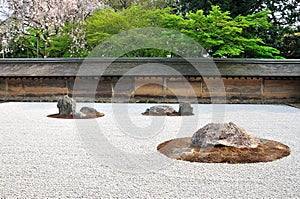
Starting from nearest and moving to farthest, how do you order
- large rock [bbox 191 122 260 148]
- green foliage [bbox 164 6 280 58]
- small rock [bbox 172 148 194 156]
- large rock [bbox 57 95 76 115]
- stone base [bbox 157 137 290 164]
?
stone base [bbox 157 137 290 164]
small rock [bbox 172 148 194 156]
large rock [bbox 191 122 260 148]
large rock [bbox 57 95 76 115]
green foliage [bbox 164 6 280 58]

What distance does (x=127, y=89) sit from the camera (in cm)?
1282

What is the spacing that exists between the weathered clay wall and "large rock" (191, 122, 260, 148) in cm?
719

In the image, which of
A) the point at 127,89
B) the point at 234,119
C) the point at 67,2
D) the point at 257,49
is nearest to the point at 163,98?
the point at 127,89

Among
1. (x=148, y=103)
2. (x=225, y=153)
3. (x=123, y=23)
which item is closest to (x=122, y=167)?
(x=225, y=153)

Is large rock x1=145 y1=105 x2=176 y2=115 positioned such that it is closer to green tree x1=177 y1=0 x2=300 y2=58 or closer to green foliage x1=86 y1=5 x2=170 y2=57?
green foliage x1=86 y1=5 x2=170 y2=57

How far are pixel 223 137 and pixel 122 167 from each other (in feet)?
6.06

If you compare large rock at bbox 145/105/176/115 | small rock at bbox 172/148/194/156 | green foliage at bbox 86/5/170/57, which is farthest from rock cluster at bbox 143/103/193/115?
green foliage at bbox 86/5/170/57

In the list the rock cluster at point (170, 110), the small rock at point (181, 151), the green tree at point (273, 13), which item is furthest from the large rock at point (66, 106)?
the green tree at point (273, 13)

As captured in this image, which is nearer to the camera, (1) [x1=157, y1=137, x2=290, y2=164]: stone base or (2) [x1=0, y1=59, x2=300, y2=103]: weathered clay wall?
(1) [x1=157, y1=137, x2=290, y2=164]: stone base

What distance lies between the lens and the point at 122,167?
14.3 feet

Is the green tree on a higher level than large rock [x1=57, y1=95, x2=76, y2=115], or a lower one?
higher

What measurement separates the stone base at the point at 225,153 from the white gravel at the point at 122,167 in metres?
0.17

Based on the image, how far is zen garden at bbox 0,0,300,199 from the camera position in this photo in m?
3.91

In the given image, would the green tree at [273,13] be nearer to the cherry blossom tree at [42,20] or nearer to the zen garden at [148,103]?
the zen garden at [148,103]
